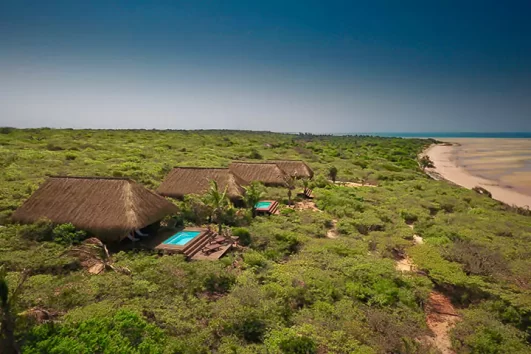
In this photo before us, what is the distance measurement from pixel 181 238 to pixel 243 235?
3792 mm

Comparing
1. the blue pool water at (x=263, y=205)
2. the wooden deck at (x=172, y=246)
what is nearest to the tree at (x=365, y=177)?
the blue pool water at (x=263, y=205)

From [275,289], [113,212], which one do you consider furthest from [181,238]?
[275,289]

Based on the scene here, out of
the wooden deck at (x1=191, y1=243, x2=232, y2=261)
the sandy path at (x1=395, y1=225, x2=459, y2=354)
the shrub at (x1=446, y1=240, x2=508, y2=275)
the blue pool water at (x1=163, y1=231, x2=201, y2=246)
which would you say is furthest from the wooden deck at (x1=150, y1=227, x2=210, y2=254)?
the shrub at (x1=446, y1=240, x2=508, y2=275)

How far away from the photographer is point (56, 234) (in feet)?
55.0

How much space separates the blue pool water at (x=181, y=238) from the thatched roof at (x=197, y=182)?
6.89 meters

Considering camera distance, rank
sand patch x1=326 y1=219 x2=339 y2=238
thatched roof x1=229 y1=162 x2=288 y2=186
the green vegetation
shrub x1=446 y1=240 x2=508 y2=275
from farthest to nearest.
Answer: thatched roof x1=229 y1=162 x2=288 y2=186
sand patch x1=326 y1=219 x2=339 y2=238
shrub x1=446 y1=240 x2=508 y2=275
the green vegetation

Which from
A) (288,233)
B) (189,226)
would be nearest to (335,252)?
(288,233)

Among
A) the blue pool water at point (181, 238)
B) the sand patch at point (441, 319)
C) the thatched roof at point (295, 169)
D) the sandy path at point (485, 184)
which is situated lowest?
the sandy path at point (485, 184)

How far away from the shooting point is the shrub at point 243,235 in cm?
1955

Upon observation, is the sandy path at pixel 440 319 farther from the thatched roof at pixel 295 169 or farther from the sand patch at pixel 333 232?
the thatched roof at pixel 295 169

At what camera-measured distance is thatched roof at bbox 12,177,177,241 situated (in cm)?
1706

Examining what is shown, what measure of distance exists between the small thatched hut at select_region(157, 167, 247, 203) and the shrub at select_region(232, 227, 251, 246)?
5.84 metres

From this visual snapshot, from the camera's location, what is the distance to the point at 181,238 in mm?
18703

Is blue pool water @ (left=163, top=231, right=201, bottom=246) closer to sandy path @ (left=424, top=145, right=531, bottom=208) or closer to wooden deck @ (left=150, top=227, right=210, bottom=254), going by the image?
wooden deck @ (left=150, top=227, right=210, bottom=254)
